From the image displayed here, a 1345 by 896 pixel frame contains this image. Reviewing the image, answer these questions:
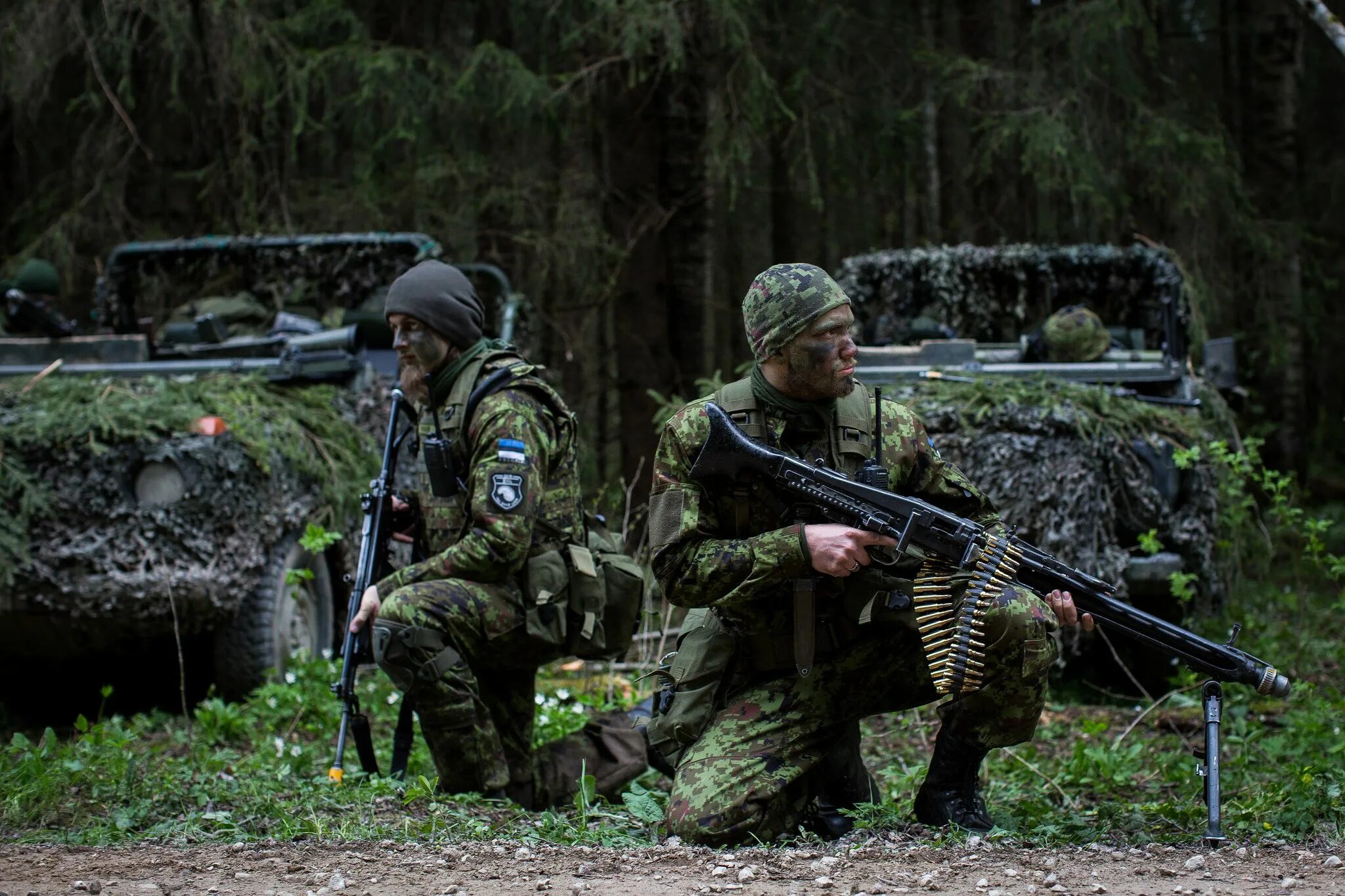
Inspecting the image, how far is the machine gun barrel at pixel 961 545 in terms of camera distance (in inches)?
134

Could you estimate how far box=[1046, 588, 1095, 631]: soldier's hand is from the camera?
11.4 ft

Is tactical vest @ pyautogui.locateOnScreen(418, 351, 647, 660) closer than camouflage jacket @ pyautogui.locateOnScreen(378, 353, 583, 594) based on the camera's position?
No

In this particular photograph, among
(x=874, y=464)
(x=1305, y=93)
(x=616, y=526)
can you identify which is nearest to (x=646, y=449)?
(x=616, y=526)

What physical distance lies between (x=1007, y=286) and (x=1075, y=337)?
1212 mm

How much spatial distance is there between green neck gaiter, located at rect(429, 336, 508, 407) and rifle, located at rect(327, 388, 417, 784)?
0.42 feet

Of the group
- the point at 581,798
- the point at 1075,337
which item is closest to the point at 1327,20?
the point at 1075,337

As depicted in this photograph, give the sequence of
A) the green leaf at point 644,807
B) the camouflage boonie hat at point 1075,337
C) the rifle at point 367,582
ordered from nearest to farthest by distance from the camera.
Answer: the green leaf at point 644,807, the rifle at point 367,582, the camouflage boonie hat at point 1075,337

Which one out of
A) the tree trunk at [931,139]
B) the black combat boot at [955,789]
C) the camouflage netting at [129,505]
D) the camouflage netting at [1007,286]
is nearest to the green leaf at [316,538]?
the camouflage netting at [129,505]

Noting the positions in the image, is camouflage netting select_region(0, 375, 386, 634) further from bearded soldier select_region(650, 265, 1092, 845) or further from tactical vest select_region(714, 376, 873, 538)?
tactical vest select_region(714, 376, 873, 538)

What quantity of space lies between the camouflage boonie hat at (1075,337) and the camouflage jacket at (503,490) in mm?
2825

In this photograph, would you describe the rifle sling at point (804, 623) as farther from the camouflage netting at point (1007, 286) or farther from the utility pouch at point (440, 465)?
the camouflage netting at point (1007, 286)

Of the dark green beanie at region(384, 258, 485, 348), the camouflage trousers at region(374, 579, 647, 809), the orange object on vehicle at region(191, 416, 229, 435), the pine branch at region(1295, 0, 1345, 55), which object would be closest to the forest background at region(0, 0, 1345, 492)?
the pine branch at region(1295, 0, 1345, 55)

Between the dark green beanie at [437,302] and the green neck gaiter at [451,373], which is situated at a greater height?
the dark green beanie at [437,302]

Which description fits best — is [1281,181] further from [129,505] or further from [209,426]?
[129,505]
